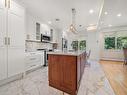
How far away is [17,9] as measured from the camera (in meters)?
3.24

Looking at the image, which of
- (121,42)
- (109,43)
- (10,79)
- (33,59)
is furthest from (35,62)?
(121,42)

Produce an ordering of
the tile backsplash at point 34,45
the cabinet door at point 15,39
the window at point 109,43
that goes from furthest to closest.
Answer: the window at point 109,43, the tile backsplash at point 34,45, the cabinet door at point 15,39

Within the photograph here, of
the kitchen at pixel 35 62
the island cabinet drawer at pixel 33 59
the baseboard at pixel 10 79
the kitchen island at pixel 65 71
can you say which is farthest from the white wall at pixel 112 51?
the baseboard at pixel 10 79

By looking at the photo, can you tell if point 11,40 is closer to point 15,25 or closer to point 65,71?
point 15,25

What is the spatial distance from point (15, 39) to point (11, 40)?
165 mm

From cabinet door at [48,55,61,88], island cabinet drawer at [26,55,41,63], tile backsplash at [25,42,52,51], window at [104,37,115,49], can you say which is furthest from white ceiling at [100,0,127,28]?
tile backsplash at [25,42,52,51]

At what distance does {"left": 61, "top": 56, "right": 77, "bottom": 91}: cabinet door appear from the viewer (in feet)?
7.18

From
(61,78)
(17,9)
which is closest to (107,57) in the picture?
(61,78)

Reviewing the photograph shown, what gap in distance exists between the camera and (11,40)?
9.84 feet

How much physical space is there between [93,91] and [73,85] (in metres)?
0.59

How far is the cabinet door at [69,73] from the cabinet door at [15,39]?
1.67 metres

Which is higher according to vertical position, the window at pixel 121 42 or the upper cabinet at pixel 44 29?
the upper cabinet at pixel 44 29

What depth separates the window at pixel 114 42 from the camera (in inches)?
304

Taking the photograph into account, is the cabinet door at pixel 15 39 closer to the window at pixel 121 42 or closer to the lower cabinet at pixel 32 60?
the lower cabinet at pixel 32 60
